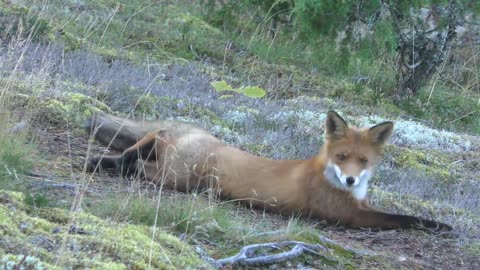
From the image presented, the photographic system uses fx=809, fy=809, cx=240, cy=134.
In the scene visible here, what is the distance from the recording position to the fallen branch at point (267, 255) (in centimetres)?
453

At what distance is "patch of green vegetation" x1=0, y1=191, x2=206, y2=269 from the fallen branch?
27 cm

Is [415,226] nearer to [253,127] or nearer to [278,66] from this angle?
[253,127]

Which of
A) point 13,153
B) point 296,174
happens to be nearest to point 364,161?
point 296,174

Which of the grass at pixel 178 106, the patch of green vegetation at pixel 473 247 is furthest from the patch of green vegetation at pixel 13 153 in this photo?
the patch of green vegetation at pixel 473 247

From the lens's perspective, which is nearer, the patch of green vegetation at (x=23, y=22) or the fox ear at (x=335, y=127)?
the fox ear at (x=335, y=127)

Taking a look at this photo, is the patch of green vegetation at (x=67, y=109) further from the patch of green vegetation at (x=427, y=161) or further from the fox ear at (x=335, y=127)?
the patch of green vegetation at (x=427, y=161)

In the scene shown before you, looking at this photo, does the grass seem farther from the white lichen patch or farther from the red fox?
the red fox

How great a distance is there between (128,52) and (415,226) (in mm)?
6476

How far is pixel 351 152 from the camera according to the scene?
6.41 meters

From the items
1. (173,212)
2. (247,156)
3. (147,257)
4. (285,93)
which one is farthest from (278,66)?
(147,257)

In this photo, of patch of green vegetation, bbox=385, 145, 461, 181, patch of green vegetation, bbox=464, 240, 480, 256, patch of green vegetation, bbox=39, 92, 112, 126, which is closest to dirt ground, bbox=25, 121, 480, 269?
patch of green vegetation, bbox=464, 240, 480, 256

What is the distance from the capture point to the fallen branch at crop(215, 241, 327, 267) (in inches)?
178

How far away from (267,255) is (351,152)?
6.34 ft

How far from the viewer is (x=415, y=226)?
632 cm
